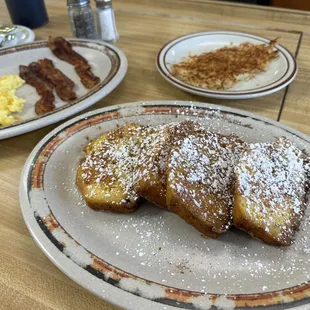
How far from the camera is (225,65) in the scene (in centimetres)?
165

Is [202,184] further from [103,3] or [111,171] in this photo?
[103,3]

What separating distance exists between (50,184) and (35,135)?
39cm

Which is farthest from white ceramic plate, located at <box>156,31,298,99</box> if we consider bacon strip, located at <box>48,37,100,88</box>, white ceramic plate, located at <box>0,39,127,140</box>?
bacon strip, located at <box>48,37,100,88</box>

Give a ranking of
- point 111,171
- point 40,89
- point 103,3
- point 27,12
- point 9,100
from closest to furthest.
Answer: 1. point 111,171
2. point 9,100
3. point 40,89
4. point 103,3
5. point 27,12

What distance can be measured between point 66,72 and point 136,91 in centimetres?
43

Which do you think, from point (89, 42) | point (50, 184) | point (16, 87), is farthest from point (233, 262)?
point (89, 42)

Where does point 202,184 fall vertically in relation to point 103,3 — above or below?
below

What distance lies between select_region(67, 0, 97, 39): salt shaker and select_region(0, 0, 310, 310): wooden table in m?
0.18

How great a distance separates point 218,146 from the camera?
1000 mm

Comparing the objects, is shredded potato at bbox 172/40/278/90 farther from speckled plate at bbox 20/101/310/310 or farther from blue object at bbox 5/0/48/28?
blue object at bbox 5/0/48/28

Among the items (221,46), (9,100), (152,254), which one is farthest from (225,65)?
(152,254)

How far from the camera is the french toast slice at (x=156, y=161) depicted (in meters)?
0.89

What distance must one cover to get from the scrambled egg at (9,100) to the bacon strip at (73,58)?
10.6 inches

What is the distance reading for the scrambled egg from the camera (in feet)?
4.48
